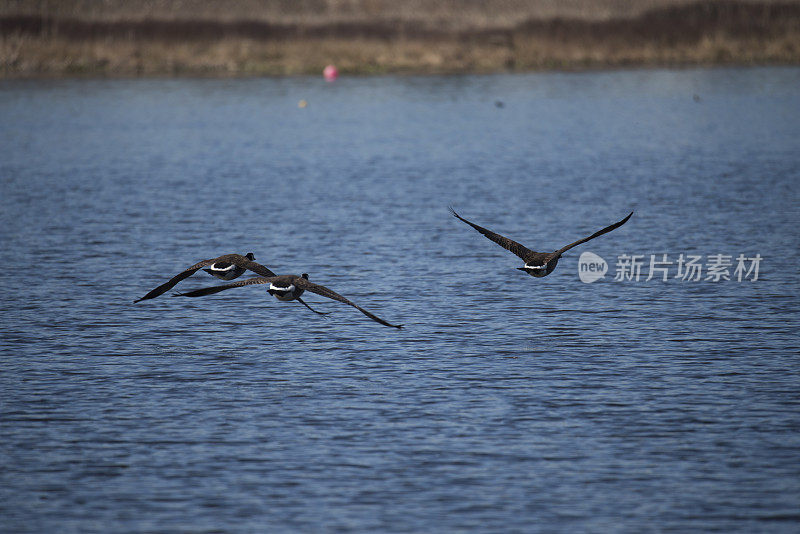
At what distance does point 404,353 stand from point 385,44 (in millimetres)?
53118

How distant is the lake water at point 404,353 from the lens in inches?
499

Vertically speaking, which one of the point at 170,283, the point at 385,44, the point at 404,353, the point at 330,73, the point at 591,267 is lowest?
the point at 404,353

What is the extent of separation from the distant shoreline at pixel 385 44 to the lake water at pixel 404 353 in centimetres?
2452

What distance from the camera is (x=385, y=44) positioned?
69188mm

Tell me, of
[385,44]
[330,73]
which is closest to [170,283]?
[330,73]

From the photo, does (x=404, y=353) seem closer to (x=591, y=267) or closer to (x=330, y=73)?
(x=591, y=267)

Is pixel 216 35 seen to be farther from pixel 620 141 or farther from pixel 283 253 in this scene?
pixel 283 253

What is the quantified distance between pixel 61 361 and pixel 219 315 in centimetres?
389

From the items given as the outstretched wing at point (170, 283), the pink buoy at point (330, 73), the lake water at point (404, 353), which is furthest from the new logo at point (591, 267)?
the pink buoy at point (330, 73)

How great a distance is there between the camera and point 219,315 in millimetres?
21250

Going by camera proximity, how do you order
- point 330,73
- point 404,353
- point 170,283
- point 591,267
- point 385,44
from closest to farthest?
point 170,283, point 404,353, point 591,267, point 330,73, point 385,44

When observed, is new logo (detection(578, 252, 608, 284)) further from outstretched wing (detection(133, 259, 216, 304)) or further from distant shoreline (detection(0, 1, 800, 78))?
distant shoreline (detection(0, 1, 800, 78))

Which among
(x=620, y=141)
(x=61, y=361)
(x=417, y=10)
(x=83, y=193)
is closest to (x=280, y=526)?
(x=61, y=361)

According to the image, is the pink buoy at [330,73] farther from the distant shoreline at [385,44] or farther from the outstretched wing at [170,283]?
the outstretched wing at [170,283]
